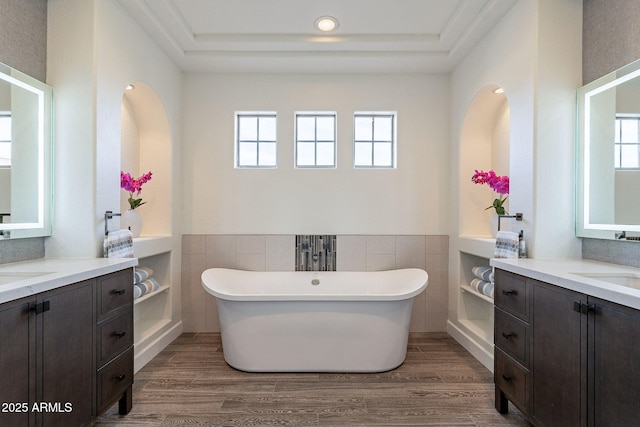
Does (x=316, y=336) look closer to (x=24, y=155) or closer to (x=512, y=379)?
(x=512, y=379)

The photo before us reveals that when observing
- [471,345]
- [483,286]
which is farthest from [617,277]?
[471,345]

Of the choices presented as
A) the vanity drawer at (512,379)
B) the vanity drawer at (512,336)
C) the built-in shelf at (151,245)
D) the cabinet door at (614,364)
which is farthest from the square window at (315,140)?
the cabinet door at (614,364)

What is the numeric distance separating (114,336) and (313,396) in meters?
1.25

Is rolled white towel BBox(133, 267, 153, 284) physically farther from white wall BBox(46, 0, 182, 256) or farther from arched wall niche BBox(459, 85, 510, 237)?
arched wall niche BBox(459, 85, 510, 237)

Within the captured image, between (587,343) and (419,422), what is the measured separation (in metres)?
1.02

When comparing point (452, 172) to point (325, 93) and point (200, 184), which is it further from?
point (200, 184)

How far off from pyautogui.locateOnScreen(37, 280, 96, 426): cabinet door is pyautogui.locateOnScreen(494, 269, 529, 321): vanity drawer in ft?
7.13

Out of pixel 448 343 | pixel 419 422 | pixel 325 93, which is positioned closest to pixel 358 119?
pixel 325 93

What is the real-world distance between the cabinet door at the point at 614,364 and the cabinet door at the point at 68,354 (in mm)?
2200

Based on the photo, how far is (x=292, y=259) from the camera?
137 inches

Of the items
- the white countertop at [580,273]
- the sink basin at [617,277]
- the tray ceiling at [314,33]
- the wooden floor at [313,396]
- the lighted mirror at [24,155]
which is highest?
the tray ceiling at [314,33]

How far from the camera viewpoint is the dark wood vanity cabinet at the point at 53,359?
1.28 meters

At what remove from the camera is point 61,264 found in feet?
6.25

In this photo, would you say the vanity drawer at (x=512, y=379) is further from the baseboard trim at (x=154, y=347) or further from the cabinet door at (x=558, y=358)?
the baseboard trim at (x=154, y=347)
